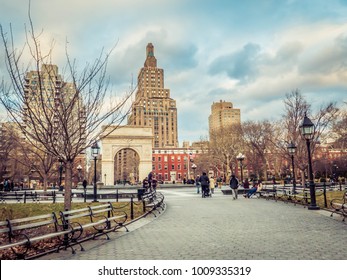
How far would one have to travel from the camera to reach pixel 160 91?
12875 cm

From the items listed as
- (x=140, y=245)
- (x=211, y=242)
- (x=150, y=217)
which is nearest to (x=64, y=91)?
(x=150, y=217)

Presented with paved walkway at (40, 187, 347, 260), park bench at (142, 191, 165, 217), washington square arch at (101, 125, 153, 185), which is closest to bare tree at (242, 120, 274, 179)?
washington square arch at (101, 125, 153, 185)

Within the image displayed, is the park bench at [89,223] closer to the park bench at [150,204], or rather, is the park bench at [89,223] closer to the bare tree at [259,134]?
the park bench at [150,204]

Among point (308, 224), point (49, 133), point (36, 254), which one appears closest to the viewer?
point (36, 254)

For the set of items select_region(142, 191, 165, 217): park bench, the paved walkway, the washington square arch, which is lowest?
the paved walkway

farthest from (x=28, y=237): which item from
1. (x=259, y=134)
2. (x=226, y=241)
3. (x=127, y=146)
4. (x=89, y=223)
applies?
(x=259, y=134)

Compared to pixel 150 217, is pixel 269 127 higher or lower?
higher

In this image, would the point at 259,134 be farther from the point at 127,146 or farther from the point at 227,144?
the point at 127,146

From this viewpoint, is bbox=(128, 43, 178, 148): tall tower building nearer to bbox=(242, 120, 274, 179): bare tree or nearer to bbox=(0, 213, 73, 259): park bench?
bbox=(242, 120, 274, 179): bare tree

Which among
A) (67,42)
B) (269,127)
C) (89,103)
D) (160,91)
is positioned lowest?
(89,103)

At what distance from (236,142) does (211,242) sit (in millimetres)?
50697

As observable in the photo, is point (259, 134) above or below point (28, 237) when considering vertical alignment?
above

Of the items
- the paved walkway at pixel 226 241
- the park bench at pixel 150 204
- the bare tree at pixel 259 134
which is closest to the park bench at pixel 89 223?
the paved walkway at pixel 226 241
